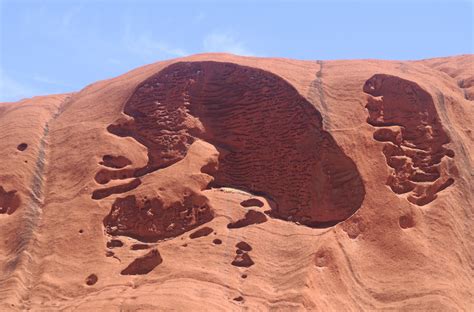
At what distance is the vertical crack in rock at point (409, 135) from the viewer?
1611 centimetres

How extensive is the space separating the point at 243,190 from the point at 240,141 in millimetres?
1331

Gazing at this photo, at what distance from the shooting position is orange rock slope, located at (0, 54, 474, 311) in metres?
14.2

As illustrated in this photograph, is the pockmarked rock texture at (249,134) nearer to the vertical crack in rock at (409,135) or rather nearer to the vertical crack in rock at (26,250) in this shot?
the vertical crack in rock at (409,135)

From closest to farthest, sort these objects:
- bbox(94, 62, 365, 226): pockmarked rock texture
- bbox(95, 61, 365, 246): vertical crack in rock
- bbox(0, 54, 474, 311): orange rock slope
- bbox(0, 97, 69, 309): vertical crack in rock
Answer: bbox(0, 54, 474, 311): orange rock slope, bbox(0, 97, 69, 309): vertical crack in rock, bbox(95, 61, 365, 246): vertical crack in rock, bbox(94, 62, 365, 226): pockmarked rock texture

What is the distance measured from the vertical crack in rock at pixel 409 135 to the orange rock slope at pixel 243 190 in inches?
1.2

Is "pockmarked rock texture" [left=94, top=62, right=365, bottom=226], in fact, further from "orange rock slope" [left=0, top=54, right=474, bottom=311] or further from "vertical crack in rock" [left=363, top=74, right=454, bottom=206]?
"vertical crack in rock" [left=363, top=74, right=454, bottom=206]

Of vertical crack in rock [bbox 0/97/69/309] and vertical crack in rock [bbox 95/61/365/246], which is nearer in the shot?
vertical crack in rock [bbox 0/97/69/309]

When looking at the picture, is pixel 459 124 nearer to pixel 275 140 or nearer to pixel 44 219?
pixel 275 140

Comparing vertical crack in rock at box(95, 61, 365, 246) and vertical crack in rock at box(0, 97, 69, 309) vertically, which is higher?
vertical crack in rock at box(95, 61, 365, 246)

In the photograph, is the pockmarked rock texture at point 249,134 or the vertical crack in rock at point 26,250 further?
the pockmarked rock texture at point 249,134

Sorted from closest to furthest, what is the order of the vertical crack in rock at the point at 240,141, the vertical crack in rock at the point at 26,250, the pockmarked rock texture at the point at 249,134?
the vertical crack in rock at the point at 26,250, the vertical crack in rock at the point at 240,141, the pockmarked rock texture at the point at 249,134

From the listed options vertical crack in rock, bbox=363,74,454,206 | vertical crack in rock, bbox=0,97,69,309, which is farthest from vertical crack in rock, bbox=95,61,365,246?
vertical crack in rock, bbox=0,97,69,309

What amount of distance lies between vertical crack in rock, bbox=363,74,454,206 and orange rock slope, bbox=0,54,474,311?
0.10 feet

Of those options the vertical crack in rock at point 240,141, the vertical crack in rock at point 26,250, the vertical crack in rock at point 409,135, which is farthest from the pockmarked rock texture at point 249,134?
the vertical crack in rock at point 26,250
